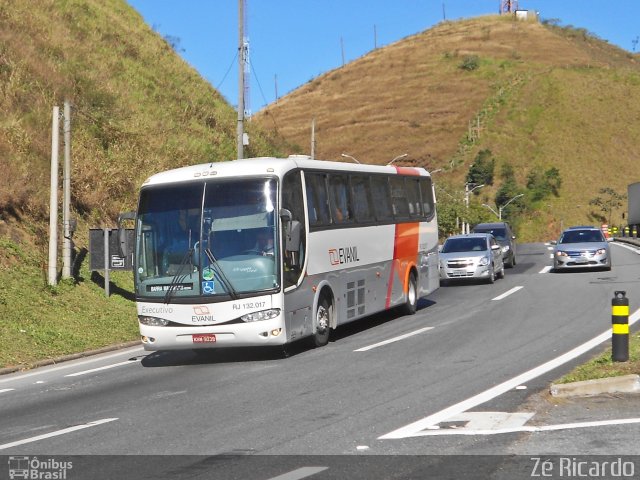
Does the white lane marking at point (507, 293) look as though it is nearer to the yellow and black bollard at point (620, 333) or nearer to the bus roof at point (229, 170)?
the bus roof at point (229, 170)

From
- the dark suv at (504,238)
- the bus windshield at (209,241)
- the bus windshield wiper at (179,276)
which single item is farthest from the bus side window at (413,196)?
the dark suv at (504,238)

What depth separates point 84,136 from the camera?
102 feet

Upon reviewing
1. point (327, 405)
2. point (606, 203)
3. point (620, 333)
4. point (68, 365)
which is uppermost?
point (606, 203)

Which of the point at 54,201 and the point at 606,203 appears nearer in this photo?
the point at 54,201

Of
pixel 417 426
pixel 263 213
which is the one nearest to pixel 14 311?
pixel 263 213

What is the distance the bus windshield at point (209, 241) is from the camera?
50.4ft

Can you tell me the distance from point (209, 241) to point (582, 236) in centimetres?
2363

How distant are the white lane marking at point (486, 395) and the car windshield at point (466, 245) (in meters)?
15.5

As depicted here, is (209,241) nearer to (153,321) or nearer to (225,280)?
(225,280)

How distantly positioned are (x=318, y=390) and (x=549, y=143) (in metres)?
121

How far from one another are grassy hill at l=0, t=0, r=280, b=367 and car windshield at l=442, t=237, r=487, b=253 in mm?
10412

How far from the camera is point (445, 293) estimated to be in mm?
28859

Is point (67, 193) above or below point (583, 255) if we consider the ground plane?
above

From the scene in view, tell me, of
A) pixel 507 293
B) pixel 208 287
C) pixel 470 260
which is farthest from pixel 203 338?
pixel 470 260
